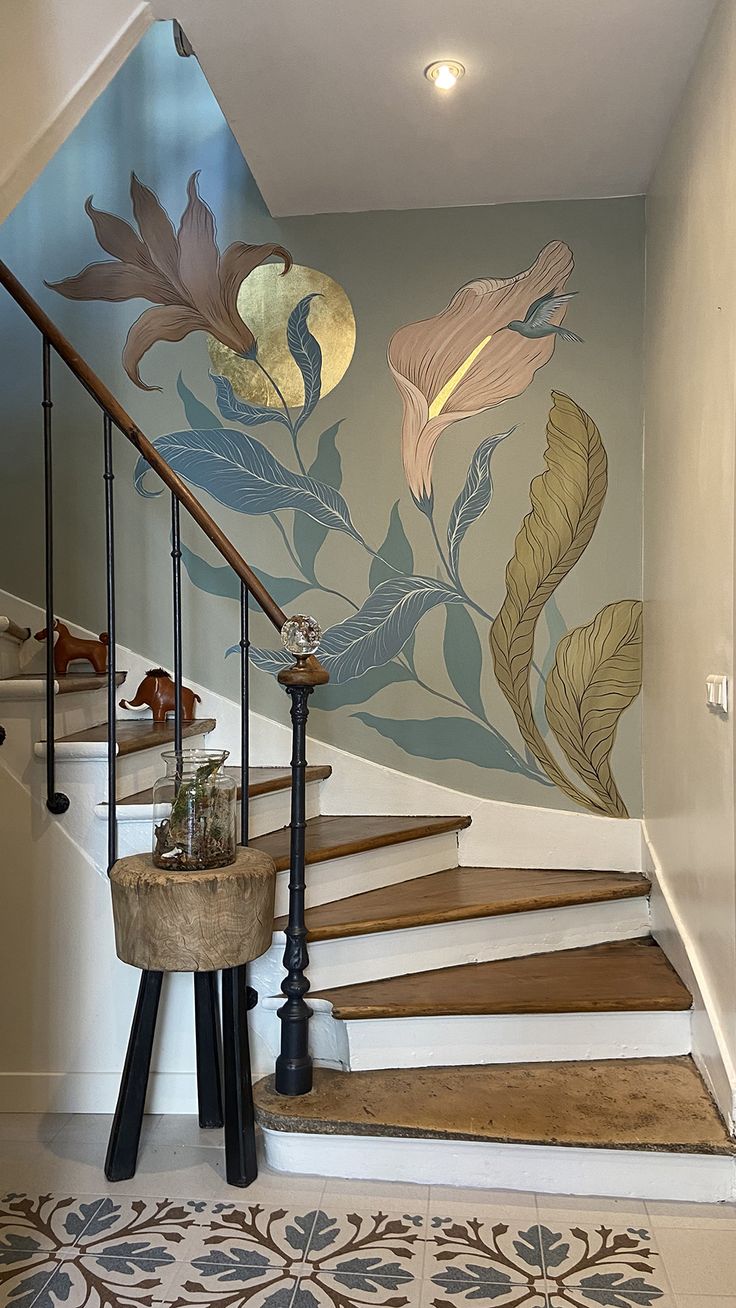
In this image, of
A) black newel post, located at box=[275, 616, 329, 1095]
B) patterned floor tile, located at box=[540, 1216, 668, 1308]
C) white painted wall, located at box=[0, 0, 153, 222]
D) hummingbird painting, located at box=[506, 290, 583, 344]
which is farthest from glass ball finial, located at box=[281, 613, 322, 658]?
hummingbird painting, located at box=[506, 290, 583, 344]

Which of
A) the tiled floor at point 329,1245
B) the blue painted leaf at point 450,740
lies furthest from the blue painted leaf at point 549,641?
the tiled floor at point 329,1245

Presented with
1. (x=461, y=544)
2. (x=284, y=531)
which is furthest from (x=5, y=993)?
(x=461, y=544)

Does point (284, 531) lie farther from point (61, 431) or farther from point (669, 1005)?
point (669, 1005)

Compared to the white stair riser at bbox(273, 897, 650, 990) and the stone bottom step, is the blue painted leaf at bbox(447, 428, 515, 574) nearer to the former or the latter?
the white stair riser at bbox(273, 897, 650, 990)

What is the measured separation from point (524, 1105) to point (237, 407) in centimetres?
230

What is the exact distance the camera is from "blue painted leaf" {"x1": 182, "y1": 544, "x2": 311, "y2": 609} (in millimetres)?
3418

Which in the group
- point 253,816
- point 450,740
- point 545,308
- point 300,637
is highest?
point 545,308

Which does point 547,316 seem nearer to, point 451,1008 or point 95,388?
point 95,388

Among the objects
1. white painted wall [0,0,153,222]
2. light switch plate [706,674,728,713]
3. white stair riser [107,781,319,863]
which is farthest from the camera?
white stair riser [107,781,319,863]

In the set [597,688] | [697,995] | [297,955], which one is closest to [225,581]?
[597,688]

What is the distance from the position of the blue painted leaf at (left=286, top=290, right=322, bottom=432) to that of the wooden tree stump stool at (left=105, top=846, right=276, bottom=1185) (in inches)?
65.0

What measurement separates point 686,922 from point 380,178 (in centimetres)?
235

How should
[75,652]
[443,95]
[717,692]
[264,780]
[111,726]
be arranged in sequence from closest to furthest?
[717,692]
[111,726]
[443,95]
[264,780]
[75,652]

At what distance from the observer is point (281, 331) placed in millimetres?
3410
